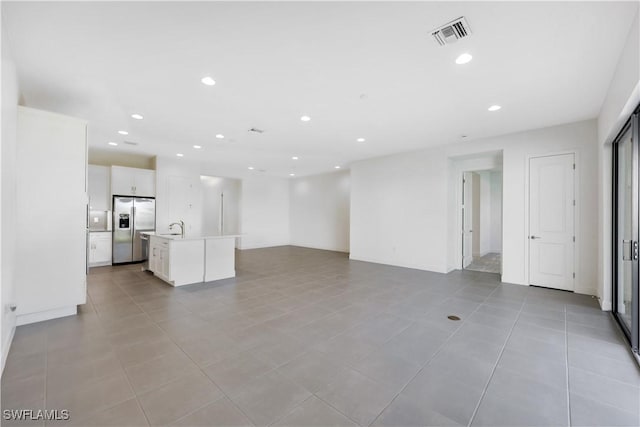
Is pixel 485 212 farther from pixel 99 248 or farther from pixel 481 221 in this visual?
pixel 99 248

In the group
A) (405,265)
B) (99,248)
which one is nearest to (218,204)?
(99,248)

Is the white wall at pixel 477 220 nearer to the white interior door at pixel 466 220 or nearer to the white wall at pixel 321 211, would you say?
the white interior door at pixel 466 220

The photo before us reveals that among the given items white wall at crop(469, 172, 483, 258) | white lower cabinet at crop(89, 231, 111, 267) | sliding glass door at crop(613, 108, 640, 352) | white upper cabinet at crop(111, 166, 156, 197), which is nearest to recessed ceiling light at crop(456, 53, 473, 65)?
sliding glass door at crop(613, 108, 640, 352)

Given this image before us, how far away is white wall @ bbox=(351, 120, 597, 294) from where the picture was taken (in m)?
4.41

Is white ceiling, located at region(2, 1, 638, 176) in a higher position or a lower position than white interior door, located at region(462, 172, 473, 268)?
higher

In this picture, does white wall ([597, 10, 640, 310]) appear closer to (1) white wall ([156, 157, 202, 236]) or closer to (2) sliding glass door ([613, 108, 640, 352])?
(2) sliding glass door ([613, 108, 640, 352])

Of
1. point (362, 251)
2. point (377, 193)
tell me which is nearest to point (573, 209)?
point (377, 193)

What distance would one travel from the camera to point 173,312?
11.6ft

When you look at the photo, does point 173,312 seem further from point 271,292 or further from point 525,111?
point 525,111

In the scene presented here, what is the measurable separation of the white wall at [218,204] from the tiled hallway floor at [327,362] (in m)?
6.34

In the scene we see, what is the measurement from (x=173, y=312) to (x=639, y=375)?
481 cm

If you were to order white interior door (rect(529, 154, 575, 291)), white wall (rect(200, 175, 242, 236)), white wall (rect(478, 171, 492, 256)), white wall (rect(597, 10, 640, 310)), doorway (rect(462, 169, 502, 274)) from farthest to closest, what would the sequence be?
white wall (rect(200, 175, 242, 236))
white wall (rect(478, 171, 492, 256))
doorway (rect(462, 169, 502, 274))
white interior door (rect(529, 154, 575, 291))
white wall (rect(597, 10, 640, 310))

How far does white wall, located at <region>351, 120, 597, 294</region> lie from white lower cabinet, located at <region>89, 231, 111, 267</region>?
6380mm

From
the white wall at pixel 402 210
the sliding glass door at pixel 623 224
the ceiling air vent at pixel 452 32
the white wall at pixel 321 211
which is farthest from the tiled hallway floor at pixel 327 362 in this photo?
the white wall at pixel 321 211
